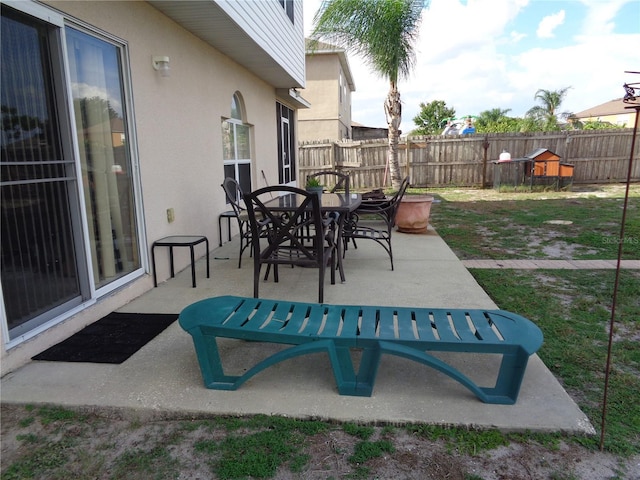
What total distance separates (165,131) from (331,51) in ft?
47.1

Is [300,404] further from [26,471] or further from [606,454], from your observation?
[606,454]

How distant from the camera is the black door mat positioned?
8.86 ft

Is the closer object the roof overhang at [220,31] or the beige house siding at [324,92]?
the roof overhang at [220,31]

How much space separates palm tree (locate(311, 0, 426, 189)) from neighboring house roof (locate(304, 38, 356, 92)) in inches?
Answer: 37.9

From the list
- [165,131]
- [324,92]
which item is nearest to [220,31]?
[165,131]

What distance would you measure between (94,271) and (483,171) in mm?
12687

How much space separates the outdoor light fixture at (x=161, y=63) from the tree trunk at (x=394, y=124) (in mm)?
8771

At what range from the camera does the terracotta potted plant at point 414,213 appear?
664 cm

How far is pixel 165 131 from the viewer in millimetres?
4516

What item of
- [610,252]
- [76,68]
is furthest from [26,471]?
[610,252]

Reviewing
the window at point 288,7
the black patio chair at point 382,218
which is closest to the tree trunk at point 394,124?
the window at point 288,7

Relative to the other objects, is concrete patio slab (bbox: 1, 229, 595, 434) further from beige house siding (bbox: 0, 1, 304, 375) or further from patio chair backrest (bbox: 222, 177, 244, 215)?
patio chair backrest (bbox: 222, 177, 244, 215)

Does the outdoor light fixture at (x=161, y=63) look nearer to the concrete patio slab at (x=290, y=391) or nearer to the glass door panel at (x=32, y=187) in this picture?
the glass door panel at (x=32, y=187)

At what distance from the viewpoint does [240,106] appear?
731cm
